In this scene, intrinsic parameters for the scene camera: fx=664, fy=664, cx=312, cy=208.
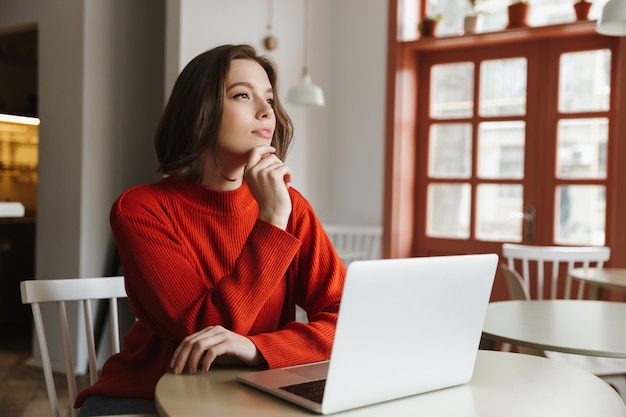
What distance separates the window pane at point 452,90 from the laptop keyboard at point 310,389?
13.6ft

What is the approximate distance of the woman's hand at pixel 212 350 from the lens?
103 centimetres

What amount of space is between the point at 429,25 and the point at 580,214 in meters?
1.69

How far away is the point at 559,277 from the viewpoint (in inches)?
175

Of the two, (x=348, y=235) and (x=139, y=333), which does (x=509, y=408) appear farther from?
(x=348, y=235)

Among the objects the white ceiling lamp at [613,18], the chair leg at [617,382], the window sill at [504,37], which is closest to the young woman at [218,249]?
the chair leg at [617,382]

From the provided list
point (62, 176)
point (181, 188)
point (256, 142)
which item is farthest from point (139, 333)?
point (62, 176)

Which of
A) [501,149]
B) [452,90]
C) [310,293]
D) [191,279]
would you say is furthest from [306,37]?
[191,279]

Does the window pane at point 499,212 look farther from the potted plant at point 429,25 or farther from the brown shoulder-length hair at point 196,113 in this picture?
the brown shoulder-length hair at point 196,113

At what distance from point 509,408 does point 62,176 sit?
3.46 metres

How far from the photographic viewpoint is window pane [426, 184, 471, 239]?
489cm

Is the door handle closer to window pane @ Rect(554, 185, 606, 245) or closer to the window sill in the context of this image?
window pane @ Rect(554, 185, 606, 245)

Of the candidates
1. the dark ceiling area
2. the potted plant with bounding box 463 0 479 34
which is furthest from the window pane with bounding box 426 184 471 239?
the dark ceiling area

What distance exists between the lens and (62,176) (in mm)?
3871

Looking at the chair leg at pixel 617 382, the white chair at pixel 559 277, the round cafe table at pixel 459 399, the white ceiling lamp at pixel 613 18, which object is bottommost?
the chair leg at pixel 617 382
